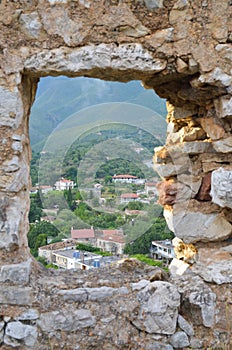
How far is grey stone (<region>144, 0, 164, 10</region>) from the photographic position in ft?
9.04

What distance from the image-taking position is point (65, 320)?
266cm

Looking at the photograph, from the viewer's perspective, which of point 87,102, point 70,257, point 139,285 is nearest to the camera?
point 139,285

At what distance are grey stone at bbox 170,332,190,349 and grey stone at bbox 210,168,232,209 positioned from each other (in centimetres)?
101

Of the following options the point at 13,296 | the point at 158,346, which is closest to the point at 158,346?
the point at 158,346

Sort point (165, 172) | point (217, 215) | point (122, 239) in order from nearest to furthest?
point (217, 215) → point (165, 172) → point (122, 239)

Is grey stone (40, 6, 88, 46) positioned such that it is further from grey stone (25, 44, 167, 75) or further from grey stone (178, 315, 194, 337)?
grey stone (178, 315, 194, 337)

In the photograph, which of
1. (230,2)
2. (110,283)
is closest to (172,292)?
(110,283)

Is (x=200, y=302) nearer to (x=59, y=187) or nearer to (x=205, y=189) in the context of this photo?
(x=205, y=189)

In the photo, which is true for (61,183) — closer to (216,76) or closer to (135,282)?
(135,282)

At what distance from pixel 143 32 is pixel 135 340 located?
2.25 metres

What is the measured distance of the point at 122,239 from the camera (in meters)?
3.76

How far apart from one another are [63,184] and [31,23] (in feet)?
5.28

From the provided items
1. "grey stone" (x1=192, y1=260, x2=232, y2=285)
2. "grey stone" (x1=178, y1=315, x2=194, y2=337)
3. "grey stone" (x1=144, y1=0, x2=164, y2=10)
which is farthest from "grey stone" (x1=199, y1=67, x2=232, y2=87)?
"grey stone" (x1=178, y1=315, x2=194, y2=337)

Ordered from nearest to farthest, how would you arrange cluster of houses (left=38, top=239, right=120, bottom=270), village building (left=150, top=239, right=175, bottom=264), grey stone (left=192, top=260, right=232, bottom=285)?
1. grey stone (left=192, top=260, right=232, bottom=285)
2. cluster of houses (left=38, top=239, right=120, bottom=270)
3. village building (left=150, top=239, right=175, bottom=264)
